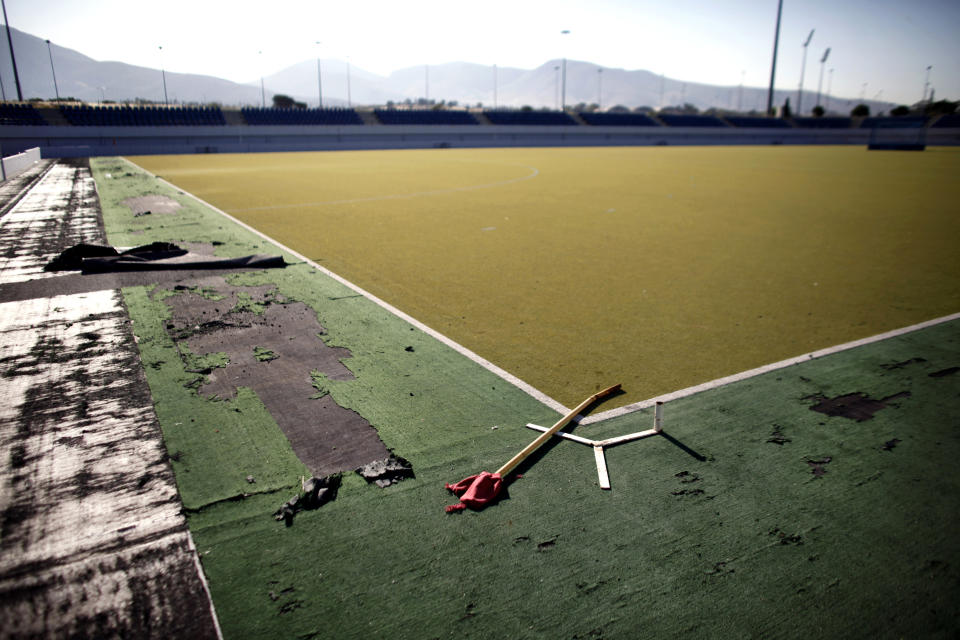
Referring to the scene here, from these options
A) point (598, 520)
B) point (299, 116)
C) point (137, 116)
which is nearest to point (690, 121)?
point (299, 116)

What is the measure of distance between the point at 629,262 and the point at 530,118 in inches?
2036

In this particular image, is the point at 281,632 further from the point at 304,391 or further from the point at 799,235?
the point at 799,235

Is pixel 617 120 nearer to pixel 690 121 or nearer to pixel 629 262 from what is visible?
pixel 690 121

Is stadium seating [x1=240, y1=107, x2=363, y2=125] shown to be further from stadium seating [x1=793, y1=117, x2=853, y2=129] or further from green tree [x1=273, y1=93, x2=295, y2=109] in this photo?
stadium seating [x1=793, y1=117, x2=853, y2=129]

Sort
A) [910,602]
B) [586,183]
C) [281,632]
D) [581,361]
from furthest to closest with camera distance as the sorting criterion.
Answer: [586,183], [581,361], [910,602], [281,632]

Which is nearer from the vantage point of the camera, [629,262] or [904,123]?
[629,262]

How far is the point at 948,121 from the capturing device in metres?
54.7

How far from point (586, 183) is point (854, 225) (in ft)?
30.7

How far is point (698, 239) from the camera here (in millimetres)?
10773

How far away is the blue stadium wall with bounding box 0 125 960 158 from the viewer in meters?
35.7

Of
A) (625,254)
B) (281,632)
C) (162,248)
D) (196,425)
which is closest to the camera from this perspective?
(281,632)

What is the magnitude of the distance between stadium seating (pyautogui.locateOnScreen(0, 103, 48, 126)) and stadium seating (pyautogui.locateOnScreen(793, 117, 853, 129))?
72.3 m

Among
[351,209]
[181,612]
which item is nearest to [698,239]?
[351,209]

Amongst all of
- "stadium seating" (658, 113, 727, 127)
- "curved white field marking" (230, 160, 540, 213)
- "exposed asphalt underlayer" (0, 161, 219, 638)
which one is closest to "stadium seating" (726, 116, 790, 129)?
"stadium seating" (658, 113, 727, 127)
